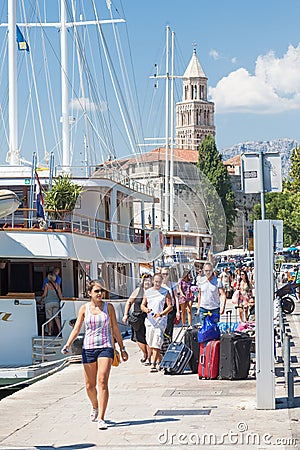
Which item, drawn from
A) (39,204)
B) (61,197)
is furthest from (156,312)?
(61,197)

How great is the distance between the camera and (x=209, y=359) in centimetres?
1258

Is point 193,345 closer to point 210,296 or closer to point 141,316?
point 210,296

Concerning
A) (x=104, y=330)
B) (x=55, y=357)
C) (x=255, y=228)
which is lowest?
(x=55, y=357)

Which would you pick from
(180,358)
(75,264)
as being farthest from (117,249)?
(180,358)

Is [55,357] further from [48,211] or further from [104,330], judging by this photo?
[104,330]

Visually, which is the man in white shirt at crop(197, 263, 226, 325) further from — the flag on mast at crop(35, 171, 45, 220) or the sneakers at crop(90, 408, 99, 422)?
the flag on mast at crop(35, 171, 45, 220)

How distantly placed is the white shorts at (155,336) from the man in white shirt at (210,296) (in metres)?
0.95

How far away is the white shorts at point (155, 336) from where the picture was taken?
13.9 metres

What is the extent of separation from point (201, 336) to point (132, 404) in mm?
2358

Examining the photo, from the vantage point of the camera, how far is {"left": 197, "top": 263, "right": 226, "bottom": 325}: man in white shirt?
13.1 metres

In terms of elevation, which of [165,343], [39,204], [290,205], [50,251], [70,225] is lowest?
[165,343]

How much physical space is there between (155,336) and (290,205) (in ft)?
249

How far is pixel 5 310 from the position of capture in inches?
732

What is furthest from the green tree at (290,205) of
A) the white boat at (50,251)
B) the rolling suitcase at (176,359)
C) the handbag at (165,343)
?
the rolling suitcase at (176,359)
